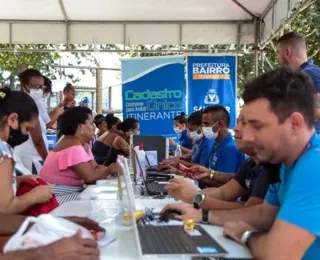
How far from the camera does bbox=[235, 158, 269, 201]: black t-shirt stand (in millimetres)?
2164

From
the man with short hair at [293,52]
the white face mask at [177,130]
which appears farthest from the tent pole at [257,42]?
the man with short hair at [293,52]

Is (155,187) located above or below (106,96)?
below

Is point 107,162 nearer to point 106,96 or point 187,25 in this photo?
point 187,25

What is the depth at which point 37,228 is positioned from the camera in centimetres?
136

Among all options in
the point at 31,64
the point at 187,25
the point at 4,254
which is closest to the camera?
the point at 4,254

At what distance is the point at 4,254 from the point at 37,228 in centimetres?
12

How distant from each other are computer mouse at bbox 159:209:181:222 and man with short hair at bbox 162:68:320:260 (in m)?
0.36

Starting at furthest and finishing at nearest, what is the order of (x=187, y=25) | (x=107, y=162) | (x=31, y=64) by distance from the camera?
(x=31, y=64) → (x=187, y=25) → (x=107, y=162)

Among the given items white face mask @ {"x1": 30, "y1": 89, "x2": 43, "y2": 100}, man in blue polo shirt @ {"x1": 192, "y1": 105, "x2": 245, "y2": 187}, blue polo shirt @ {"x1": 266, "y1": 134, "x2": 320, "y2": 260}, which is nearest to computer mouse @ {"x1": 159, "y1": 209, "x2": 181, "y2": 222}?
blue polo shirt @ {"x1": 266, "y1": 134, "x2": 320, "y2": 260}

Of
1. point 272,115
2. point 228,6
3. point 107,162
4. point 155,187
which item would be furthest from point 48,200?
point 228,6

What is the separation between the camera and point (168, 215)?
2.00m

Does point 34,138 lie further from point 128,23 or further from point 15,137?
point 128,23

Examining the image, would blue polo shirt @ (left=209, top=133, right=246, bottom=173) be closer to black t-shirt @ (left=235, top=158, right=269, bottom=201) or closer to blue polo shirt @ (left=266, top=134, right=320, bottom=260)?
black t-shirt @ (left=235, top=158, right=269, bottom=201)

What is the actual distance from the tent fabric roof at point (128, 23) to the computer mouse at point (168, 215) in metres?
4.42
